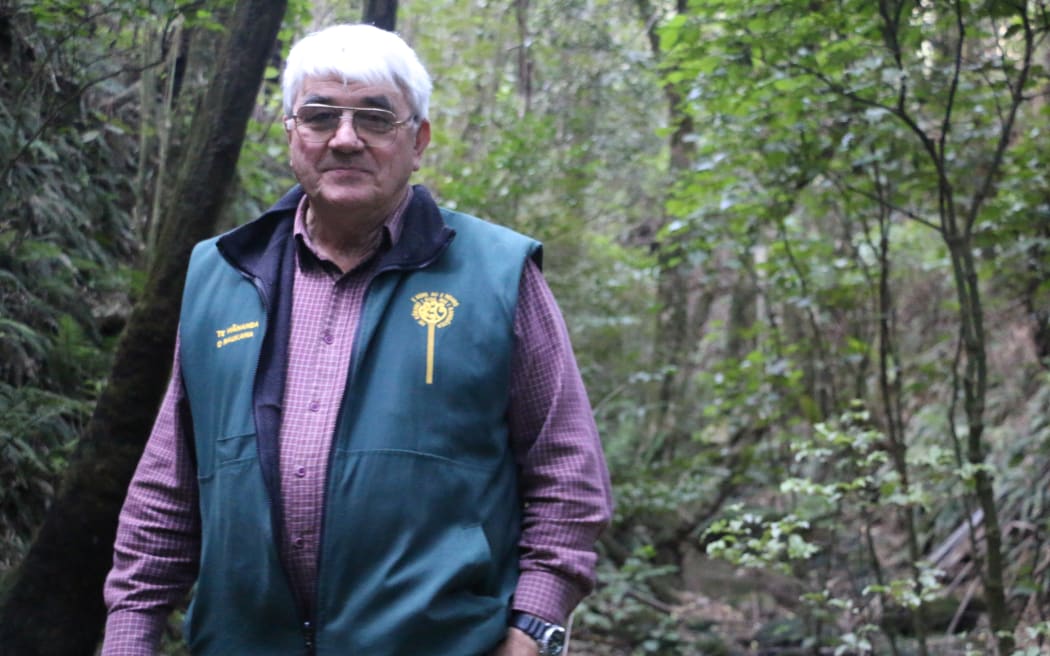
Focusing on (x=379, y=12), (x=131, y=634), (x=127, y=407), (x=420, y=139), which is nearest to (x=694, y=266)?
(x=379, y=12)

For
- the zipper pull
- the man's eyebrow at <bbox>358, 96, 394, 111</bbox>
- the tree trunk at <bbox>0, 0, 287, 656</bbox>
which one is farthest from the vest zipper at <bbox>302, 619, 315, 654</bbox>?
the tree trunk at <bbox>0, 0, 287, 656</bbox>

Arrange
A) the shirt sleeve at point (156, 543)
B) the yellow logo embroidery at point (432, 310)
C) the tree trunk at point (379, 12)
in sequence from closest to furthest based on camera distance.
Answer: the yellow logo embroidery at point (432, 310)
the shirt sleeve at point (156, 543)
the tree trunk at point (379, 12)

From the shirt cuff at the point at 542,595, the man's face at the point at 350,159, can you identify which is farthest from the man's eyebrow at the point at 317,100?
the shirt cuff at the point at 542,595

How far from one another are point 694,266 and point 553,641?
22.6 feet

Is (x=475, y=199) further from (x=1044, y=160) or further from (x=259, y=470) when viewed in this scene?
(x=259, y=470)

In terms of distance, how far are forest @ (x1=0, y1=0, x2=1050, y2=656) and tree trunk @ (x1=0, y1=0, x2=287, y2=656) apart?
0.04 feet

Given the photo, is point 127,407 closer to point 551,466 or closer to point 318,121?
point 318,121

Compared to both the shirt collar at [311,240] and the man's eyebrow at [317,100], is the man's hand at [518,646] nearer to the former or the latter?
the shirt collar at [311,240]

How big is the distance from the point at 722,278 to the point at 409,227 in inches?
435

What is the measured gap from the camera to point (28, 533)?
5.00 metres

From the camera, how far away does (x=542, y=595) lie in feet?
7.35

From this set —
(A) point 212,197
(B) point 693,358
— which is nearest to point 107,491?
(A) point 212,197

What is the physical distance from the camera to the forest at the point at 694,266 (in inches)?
175

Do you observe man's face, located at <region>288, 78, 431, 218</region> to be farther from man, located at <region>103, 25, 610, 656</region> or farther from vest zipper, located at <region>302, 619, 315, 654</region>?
vest zipper, located at <region>302, 619, 315, 654</region>
